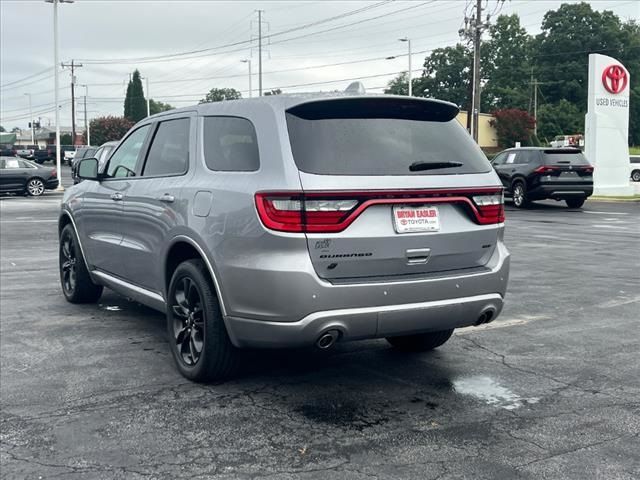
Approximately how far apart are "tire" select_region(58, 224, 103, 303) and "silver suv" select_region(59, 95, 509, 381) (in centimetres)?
220

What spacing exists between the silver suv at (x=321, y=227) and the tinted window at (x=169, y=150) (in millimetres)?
32

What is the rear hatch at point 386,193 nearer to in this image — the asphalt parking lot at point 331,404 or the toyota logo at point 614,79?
the asphalt parking lot at point 331,404

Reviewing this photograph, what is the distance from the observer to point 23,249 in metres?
12.8

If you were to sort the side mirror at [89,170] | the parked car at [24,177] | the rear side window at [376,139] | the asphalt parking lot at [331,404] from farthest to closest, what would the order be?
the parked car at [24,177], the side mirror at [89,170], the rear side window at [376,139], the asphalt parking lot at [331,404]

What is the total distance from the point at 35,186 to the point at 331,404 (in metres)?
27.4

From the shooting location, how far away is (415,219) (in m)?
4.46

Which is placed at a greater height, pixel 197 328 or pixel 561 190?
pixel 561 190

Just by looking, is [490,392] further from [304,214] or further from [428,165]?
[304,214]

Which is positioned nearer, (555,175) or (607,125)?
(555,175)

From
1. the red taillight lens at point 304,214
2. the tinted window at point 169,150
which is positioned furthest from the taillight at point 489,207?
the tinted window at point 169,150

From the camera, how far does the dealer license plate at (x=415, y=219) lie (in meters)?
4.40

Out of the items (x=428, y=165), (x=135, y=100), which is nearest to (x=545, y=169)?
(x=428, y=165)

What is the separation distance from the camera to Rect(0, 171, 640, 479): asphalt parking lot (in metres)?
3.73

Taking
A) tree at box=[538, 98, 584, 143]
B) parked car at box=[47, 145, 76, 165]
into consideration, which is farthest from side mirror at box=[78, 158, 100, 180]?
tree at box=[538, 98, 584, 143]
